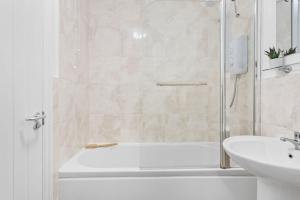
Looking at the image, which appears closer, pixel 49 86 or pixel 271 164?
pixel 271 164

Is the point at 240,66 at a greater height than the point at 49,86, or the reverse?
the point at 240,66

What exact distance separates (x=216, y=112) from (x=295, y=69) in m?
Result: 0.63

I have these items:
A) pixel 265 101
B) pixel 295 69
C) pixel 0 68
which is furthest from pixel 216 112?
pixel 0 68

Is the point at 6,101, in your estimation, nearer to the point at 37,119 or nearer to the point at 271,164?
the point at 37,119

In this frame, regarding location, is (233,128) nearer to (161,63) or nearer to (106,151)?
(161,63)

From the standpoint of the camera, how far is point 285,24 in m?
1.41

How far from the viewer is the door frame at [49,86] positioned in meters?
1.33

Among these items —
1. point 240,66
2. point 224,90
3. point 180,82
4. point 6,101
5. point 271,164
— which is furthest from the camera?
point 180,82

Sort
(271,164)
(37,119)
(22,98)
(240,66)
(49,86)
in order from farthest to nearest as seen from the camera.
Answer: (240,66)
(49,86)
(37,119)
(22,98)
(271,164)

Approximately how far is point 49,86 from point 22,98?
0.27m

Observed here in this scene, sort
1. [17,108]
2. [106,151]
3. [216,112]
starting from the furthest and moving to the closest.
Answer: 1. [106,151]
2. [216,112]
3. [17,108]

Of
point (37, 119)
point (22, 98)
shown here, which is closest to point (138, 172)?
point (37, 119)

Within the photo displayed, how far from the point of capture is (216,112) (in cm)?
178

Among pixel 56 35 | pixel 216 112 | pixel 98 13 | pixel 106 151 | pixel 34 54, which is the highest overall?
pixel 98 13
